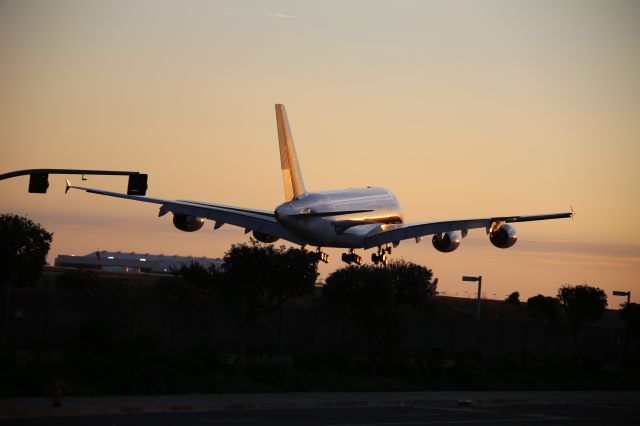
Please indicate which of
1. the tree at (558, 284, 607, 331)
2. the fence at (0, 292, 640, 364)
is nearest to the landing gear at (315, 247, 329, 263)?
the fence at (0, 292, 640, 364)

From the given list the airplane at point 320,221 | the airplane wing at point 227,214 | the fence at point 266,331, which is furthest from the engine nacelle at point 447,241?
the airplane wing at point 227,214

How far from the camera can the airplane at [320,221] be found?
54.7 metres

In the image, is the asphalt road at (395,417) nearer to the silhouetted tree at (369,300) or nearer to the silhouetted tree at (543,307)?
the silhouetted tree at (369,300)

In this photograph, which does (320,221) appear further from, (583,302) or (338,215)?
(583,302)

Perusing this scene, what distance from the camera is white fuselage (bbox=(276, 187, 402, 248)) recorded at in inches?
2153

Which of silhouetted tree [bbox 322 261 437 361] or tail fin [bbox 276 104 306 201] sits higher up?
tail fin [bbox 276 104 306 201]

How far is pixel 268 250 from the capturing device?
1911 inches

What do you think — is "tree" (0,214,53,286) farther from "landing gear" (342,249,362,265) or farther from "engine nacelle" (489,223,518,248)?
"engine nacelle" (489,223,518,248)

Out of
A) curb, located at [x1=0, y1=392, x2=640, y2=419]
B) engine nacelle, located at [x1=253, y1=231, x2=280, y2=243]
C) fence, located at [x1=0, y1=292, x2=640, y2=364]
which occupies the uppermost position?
engine nacelle, located at [x1=253, y1=231, x2=280, y2=243]

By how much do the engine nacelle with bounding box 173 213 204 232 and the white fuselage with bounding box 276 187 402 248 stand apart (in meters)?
3.72

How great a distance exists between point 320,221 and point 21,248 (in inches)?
553

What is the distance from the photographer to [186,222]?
54938 millimetres

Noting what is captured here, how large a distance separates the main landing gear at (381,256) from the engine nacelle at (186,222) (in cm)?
989

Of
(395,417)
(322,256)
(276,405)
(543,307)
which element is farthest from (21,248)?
(543,307)
